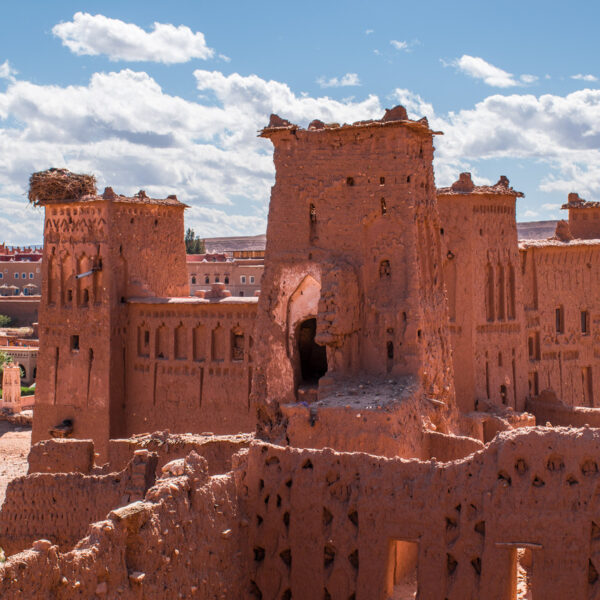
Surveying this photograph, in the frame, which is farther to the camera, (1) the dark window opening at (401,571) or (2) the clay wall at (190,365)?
(2) the clay wall at (190,365)

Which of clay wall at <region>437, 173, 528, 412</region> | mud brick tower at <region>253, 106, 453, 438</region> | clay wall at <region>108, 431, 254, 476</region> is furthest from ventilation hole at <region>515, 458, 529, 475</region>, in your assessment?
clay wall at <region>437, 173, 528, 412</region>

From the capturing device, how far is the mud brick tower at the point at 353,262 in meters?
19.4

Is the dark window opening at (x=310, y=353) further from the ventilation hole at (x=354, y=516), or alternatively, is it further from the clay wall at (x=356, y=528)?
the ventilation hole at (x=354, y=516)

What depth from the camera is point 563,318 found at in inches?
1192

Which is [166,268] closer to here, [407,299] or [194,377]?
[194,377]

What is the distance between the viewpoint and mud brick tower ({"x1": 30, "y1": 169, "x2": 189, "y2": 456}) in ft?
97.2

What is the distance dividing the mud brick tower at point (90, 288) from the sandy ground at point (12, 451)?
1.44 metres

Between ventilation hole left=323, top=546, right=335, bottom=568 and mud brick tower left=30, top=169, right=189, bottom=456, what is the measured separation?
16.3 m

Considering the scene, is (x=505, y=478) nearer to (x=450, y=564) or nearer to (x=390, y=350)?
(x=450, y=564)

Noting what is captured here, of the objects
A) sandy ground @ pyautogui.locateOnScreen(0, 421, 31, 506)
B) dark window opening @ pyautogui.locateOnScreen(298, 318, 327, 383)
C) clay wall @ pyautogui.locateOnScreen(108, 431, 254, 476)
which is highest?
dark window opening @ pyautogui.locateOnScreen(298, 318, 327, 383)

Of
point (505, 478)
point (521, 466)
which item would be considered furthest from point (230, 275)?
point (521, 466)

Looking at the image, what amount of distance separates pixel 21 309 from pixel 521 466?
188 ft

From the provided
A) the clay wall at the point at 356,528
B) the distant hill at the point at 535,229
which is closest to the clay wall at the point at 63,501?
the clay wall at the point at 356,528

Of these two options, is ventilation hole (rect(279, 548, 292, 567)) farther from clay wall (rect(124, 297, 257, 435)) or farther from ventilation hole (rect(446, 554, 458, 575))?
clay wall (rect(124, 297, 257, 435))
